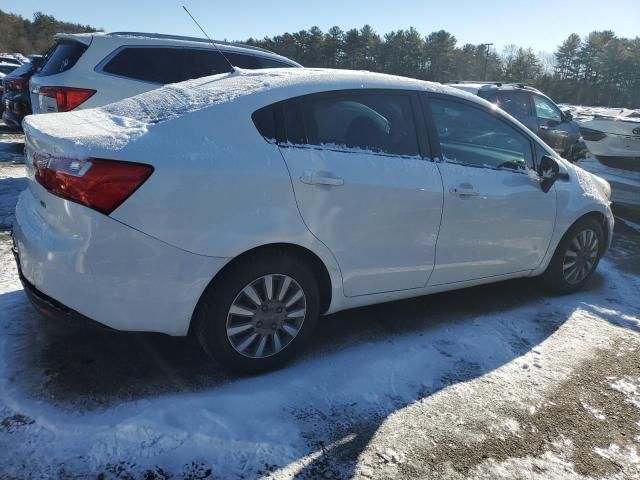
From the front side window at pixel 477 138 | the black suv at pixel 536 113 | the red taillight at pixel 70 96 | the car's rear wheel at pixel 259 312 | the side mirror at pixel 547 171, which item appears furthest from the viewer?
the black suv at pixel 536 113

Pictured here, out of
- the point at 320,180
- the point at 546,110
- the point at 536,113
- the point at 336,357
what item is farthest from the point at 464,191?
the point at 546,110

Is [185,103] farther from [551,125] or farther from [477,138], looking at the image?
[551,125]

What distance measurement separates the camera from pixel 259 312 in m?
2.91

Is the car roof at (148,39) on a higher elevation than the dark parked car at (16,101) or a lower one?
higher

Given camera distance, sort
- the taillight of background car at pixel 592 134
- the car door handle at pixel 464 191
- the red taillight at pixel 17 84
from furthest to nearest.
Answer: the red taillight at pixel 17 84
the taillight of background car at pixel 592 134
the car door handle at pixel 464 191

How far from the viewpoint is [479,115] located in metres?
3.88

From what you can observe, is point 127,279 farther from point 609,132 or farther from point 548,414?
point 609,132

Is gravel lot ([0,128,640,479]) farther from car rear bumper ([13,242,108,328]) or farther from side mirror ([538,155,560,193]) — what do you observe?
side mirror ([538,155,560,193])

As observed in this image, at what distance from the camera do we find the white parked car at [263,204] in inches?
98.7

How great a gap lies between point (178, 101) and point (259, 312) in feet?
4.20

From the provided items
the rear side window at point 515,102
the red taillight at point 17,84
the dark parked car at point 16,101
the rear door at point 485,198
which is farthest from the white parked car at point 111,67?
the rear side window at point 515,102

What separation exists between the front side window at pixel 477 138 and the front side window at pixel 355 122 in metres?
0.29

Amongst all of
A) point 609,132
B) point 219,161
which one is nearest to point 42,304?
point 219,161

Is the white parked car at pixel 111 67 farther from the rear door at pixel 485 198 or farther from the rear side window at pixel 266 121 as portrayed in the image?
the rear door at pixel 485 198
